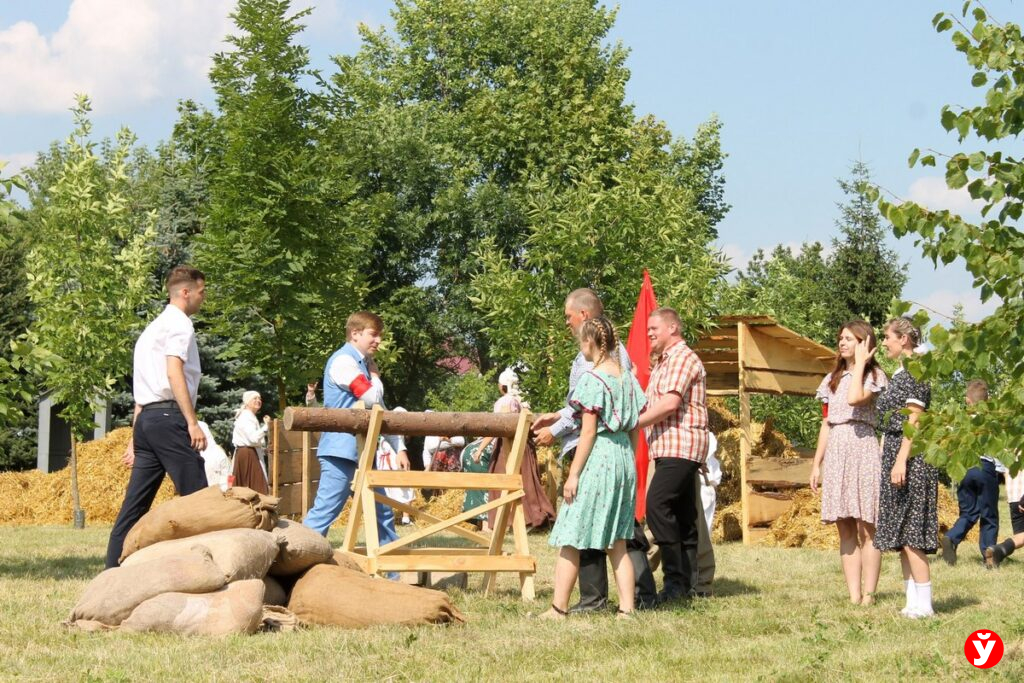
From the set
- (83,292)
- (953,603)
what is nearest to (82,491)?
(83,292)

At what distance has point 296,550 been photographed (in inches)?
299

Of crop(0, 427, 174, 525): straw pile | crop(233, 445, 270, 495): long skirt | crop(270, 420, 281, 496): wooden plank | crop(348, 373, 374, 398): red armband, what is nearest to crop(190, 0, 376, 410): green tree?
crop(270, 420, 281, 496): wooden plank

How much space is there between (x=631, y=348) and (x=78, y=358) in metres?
8.79

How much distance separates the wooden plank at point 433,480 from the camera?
27.8ft

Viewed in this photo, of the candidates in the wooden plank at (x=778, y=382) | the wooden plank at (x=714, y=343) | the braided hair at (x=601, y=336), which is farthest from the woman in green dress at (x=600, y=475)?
the wooden plank at (x=714, y=343)

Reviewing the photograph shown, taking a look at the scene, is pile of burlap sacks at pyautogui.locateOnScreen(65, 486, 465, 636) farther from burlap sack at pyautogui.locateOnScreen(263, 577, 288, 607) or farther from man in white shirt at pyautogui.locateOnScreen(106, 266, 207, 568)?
man in white shirt at pyautogui.locateOnScreen(106, 266, 207, 568)

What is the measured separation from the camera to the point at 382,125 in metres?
38.2

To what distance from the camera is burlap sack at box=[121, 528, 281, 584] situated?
700 centimetres

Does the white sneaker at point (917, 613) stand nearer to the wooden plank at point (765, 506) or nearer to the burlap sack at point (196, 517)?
the burlap sack at point (196, 517)

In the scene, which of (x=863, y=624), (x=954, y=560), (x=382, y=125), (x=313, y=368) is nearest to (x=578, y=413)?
(x=863, y=624)

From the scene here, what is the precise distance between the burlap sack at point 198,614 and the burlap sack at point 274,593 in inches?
23.3

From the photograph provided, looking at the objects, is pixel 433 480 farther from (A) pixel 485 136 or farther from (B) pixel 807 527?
(A) pixel 485 136

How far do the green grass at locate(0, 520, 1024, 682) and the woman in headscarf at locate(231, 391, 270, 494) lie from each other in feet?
22.0

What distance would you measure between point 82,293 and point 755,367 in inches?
359
